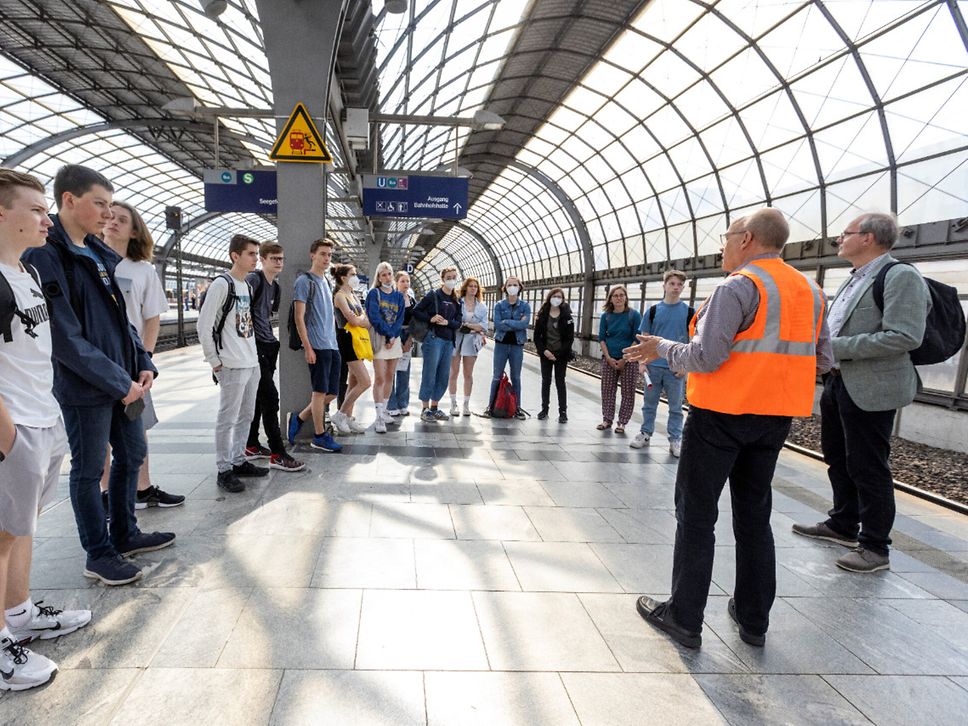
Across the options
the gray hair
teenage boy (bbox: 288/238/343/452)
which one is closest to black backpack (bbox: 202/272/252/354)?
teenage boy (bbox: 288/238/343/452)

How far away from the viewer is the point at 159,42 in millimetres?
15336

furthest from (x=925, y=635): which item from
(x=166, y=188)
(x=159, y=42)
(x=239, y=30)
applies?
(x=166, y=188)

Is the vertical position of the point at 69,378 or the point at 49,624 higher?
the point at 69,378

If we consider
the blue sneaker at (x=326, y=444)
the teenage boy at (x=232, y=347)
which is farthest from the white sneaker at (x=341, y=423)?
the teenage boy at (x=232, y=347)

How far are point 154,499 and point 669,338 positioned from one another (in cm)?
529

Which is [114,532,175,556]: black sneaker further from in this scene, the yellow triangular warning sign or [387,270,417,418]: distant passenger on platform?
[387,270,417,418]: distant passenger on platform

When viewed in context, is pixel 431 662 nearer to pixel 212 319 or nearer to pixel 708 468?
pixel 708 468

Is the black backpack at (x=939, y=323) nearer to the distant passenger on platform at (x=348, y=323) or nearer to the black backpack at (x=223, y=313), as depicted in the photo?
the black backpack at (x=223, y=313)

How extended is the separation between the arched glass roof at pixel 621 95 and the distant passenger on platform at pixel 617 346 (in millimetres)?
5889

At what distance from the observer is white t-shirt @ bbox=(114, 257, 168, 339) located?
3455 millimetres

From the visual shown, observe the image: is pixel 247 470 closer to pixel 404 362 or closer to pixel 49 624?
pixel 49 624

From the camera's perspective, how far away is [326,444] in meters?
5.62

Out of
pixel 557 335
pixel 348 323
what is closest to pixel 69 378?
pixel 348 323

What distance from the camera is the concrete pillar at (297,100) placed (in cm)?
559
